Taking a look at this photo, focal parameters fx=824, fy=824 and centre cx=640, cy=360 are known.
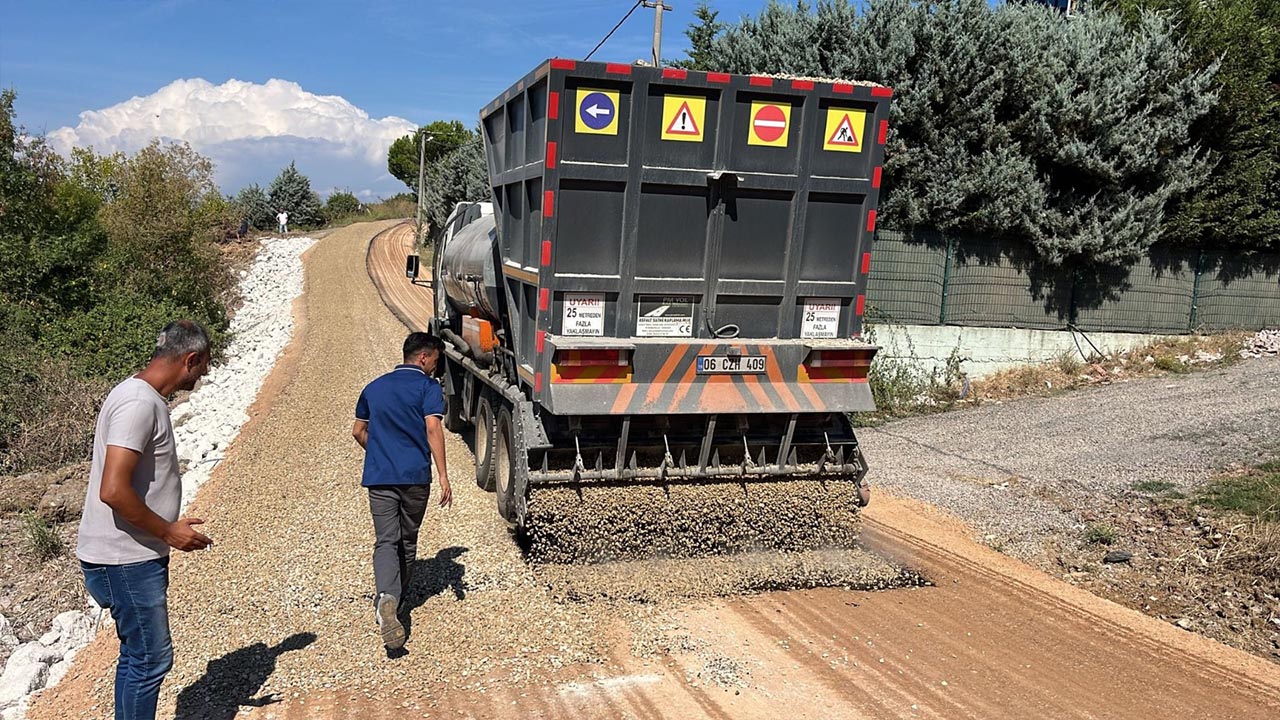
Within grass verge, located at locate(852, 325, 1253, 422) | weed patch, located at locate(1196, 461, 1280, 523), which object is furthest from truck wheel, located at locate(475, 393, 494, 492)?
weed patch, located at locate(1196, 461, 1280, 523)

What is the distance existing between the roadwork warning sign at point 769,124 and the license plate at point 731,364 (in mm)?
1560

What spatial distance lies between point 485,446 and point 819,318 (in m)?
3.60

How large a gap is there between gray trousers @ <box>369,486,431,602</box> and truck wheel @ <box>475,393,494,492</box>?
2811 mm

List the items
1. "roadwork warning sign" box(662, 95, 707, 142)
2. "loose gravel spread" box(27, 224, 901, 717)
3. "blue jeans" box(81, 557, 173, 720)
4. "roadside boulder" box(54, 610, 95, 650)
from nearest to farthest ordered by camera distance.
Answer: "blue jeans" box(81, 557, 173, 720) → "loose gravel spread" box(27, 224, 901, 717) → "roadside boulder" box(54, 610, 95, 650) → "roadwork warning sign" box(662, 95, 707, 142)

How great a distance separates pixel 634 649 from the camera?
16.3 feet

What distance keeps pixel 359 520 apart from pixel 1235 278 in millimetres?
16439

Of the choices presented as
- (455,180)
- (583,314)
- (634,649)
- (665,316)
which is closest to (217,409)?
(583,314)

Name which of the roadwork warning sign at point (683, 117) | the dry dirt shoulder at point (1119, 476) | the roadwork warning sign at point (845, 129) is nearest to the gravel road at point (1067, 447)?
the dry dirt shoulder at point (1119, 476)

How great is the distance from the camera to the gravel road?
8.36 meters

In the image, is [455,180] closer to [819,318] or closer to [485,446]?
[485,446]

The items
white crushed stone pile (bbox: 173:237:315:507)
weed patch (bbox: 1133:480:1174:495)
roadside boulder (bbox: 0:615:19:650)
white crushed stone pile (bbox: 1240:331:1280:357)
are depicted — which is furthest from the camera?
white crushed stone pile (bbox: 1240:331:1280:357)

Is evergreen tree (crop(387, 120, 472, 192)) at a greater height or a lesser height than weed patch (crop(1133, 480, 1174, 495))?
greater

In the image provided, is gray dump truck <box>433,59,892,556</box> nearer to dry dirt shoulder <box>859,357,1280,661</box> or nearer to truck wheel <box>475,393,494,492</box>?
truck wheel <box>475,393,494,492</box>

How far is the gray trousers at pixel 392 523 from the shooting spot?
16.1 feet
